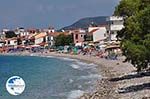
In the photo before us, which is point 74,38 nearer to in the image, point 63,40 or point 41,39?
point 63,40

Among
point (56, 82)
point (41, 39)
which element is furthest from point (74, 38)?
point (56, 82)

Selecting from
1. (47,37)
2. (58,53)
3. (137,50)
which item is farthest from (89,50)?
(137,50)

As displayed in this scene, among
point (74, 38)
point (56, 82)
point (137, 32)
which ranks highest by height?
point (74, 38)

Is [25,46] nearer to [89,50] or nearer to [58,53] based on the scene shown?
[58,53]

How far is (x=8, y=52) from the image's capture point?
172m

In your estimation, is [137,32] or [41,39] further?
[41,39]

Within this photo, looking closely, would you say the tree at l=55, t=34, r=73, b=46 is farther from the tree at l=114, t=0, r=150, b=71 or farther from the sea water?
the tree at l=114, t=0, r=150, b=71

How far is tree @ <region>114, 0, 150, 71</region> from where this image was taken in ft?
79.7

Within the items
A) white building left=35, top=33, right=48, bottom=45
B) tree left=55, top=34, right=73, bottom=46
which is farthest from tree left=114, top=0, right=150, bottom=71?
white building left=35, top=33, right=48, bottom=45

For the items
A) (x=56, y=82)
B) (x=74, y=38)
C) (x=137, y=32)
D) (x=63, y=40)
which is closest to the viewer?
(x=137, y=32)

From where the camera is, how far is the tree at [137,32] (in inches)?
956

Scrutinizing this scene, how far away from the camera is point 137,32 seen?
92.4ft

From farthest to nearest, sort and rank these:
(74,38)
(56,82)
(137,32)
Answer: (74,38) < (56,82) < (137,32)

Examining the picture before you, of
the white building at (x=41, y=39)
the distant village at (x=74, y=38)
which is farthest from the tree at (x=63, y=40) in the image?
the white building at (x=41, y=39)
